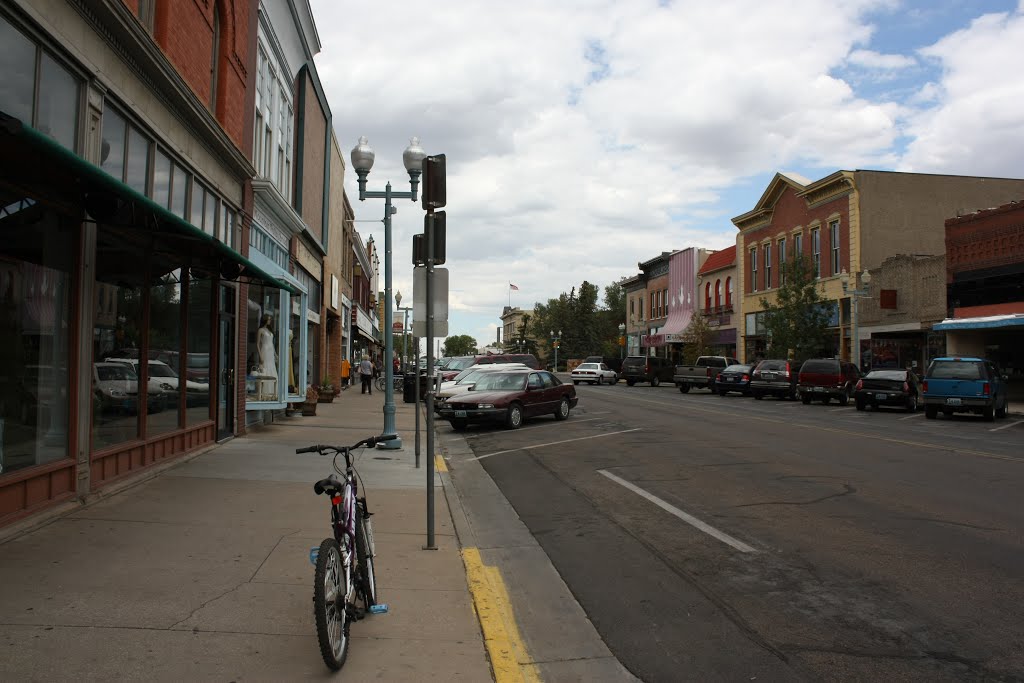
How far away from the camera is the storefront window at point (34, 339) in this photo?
684 cm

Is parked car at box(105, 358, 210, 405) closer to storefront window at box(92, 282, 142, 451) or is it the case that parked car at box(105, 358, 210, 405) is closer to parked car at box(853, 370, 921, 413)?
storefront window at box(92, 282, 142, 451)

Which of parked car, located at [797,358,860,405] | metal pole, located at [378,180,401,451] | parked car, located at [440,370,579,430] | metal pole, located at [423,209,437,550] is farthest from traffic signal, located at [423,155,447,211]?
parked car, located at [797,358,860,405]

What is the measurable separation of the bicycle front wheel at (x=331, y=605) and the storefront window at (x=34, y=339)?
13.3 ft

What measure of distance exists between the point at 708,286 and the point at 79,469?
5176 cm

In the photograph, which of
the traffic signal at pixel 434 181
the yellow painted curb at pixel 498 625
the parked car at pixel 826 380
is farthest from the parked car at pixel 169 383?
the parked car at pixel 826 380

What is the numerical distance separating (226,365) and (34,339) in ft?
22.0

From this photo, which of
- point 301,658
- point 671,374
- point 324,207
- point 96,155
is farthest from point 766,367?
point 301,658

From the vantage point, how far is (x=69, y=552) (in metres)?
6.10

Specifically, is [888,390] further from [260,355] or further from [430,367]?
[430,367]

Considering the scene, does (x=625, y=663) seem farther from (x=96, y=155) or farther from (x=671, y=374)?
(x=671, y=374)

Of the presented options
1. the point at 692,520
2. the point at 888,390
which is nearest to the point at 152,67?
the point at 692,520

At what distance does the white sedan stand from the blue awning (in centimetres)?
2086

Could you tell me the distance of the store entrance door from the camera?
13.6m

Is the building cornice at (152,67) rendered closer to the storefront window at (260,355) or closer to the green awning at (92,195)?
the green awning at (92,195)
